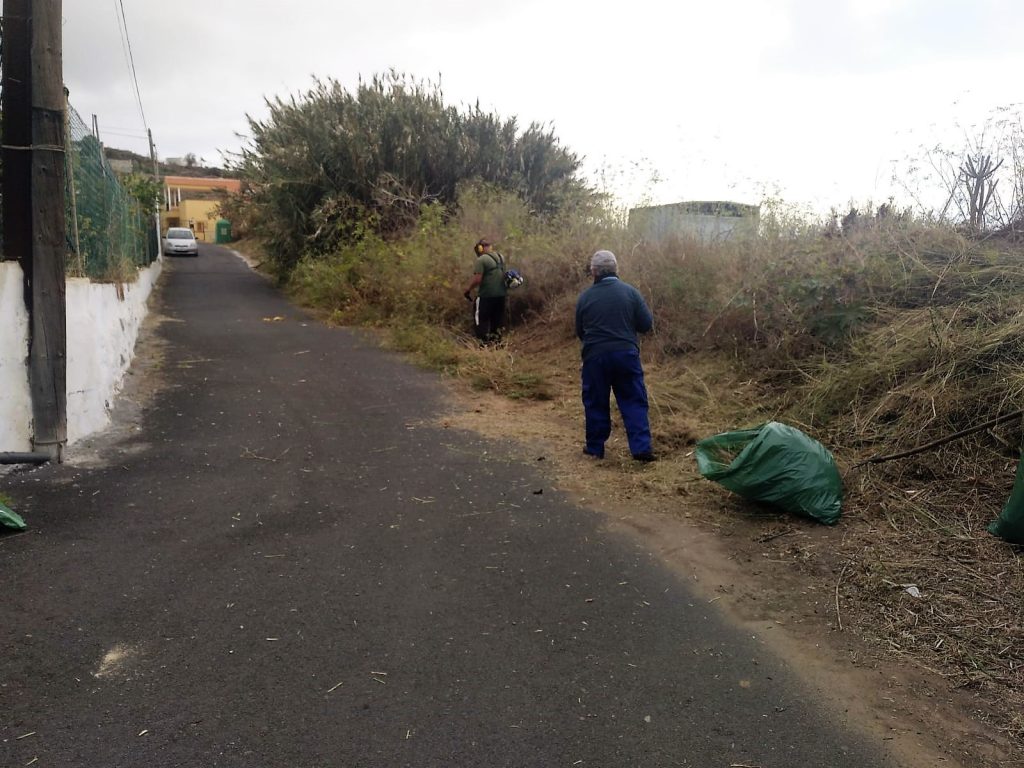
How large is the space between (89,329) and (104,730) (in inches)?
181

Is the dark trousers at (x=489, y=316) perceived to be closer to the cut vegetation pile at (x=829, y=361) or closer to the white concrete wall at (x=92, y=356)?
the cut vegetation pile at (x=829, y=361)

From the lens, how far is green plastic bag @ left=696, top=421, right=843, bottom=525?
15.0ft

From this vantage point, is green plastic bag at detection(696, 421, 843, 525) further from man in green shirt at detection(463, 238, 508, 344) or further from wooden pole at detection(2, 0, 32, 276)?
man in green shirt at detection(463, 238, 508, 344)

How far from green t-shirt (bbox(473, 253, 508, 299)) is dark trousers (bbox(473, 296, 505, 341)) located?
8 cm

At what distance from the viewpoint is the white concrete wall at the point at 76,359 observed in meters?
5.17

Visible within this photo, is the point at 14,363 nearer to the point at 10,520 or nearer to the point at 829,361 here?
the point at 10,520

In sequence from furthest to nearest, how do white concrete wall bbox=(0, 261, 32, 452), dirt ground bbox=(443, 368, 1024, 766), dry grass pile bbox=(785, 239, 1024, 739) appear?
white concrete wall bbox=(0, 261, 32, 452) → dry grass pile bbox=(785, 239, 1024, 739) → dirt ground bbox=(443, 368, 1024, 766)

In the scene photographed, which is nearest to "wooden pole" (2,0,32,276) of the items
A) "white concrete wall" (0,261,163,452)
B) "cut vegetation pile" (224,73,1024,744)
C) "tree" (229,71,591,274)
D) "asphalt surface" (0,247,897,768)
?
"white concrete wall" (0,261,163,452)

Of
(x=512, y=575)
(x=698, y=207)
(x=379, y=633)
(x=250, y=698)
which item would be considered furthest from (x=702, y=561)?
(x=698, y=207)

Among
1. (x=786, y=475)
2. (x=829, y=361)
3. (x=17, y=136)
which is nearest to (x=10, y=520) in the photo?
(x=17, y=136)

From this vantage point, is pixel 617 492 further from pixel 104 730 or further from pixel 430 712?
pixel 104 730

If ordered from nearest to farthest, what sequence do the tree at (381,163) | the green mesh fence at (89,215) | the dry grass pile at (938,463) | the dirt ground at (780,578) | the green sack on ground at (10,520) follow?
the dirt ground at (780,578) → the dry grass pile at (938,463) → the green sack on ground at (10,520) → the green mesh fence at (89,215) → the tree at (381,163)

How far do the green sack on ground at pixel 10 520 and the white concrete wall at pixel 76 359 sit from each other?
1196 millimetres

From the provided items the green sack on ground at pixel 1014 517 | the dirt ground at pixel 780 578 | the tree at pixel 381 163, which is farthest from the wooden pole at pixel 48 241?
the tree at pixel 381 163
